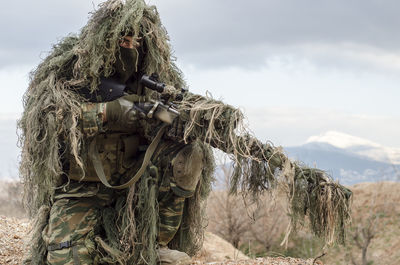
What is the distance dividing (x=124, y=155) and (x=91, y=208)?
48cm

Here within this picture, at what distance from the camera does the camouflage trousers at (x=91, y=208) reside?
13.1 ft

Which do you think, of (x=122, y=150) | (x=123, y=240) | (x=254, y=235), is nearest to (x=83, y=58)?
(x=122, y=150)

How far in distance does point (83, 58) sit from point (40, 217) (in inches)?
53.0

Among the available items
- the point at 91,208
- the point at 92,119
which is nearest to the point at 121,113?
the point at 92,119

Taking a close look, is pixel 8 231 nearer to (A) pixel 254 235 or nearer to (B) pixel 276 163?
(B) pixel 276 163

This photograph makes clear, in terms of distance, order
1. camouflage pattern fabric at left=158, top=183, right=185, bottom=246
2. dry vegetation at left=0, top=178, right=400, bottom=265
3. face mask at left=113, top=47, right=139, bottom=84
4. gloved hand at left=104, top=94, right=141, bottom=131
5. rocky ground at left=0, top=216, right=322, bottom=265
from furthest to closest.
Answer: dry vegetation at left=0, top=178, right=400, bottom=265
rocky ground at left=0, top=216, right=322, bottom=265
camouflage pattern fabric at left=158, top=183, right=185, bottom=246
face mask at left=113, top=47, right=139, bottom=84
gloved hand at left=104, top=94, right=141, bottom=131

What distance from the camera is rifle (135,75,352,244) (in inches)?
148

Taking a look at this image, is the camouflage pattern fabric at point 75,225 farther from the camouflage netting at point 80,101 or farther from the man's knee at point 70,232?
the camouflage netting at point 80,101

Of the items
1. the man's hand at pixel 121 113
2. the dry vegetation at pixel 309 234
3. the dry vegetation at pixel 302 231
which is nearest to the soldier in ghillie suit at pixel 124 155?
the man's hand at pixel 121 113

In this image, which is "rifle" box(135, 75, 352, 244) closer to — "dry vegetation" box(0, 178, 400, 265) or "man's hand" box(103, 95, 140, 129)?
"man's hand" box(103, 95, 140, 129)

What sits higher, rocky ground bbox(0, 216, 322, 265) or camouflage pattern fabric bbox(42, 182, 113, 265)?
camouflage pattern fabric bbox(42, 182, 113, 265)

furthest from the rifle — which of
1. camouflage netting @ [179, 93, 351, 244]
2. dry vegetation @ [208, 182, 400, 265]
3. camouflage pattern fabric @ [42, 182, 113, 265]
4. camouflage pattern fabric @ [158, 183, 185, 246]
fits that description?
dry vegetation @ [208, 182, 400, 265]

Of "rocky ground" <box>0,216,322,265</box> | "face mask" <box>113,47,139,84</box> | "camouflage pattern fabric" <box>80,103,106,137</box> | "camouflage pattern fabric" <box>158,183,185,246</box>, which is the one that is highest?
"face mask" <box>113,47,139,84</box>

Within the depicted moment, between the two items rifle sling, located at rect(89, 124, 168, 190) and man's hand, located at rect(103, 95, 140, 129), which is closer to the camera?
man's hand, located at rect(103, 95, 140, 129)
